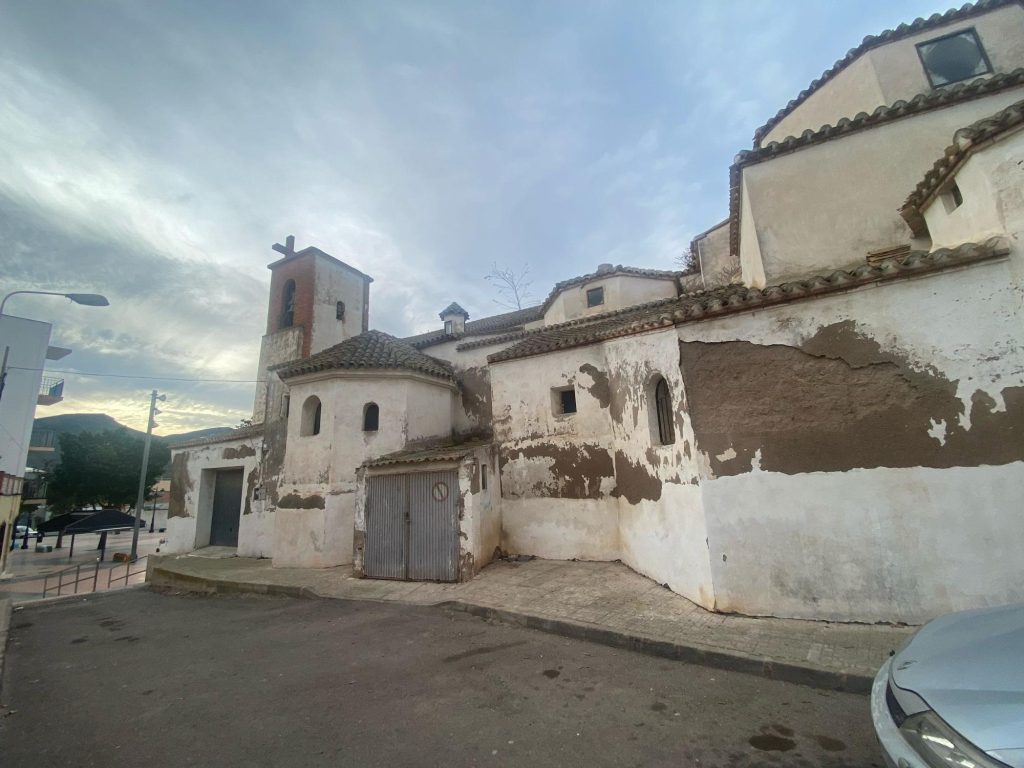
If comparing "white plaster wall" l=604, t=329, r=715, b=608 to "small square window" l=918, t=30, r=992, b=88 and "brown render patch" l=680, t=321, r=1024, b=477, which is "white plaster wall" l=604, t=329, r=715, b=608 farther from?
"small square window" l=918, t=30, r=992, b=88

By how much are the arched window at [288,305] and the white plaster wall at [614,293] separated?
13.0 m

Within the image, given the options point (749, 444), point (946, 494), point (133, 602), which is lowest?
point (133, 602)

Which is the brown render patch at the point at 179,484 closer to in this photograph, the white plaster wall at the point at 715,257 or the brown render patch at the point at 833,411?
the brown render patch at the point at 833,411

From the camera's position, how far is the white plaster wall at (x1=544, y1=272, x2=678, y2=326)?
15188 mm

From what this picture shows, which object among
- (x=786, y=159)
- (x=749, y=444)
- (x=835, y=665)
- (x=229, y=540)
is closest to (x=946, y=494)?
(x=749, y=444)

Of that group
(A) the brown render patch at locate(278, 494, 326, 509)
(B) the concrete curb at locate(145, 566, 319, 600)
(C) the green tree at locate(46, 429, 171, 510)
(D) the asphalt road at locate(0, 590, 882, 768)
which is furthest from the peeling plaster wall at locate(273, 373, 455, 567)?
(C) the green tree at locate(46, 429, 171, 510)

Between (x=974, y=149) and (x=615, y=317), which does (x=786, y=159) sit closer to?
(x=974, y=149)

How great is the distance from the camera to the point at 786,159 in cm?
855

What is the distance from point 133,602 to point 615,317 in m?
14.7

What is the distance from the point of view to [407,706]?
13.5 ft

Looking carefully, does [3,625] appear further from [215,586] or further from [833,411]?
[833,411]

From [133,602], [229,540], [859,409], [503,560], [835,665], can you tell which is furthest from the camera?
[229,540]

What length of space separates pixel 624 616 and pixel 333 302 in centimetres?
1951

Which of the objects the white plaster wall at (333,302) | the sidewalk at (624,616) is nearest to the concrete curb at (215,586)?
the sidewalk at (624,616)
